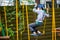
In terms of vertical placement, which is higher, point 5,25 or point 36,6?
point 36,6

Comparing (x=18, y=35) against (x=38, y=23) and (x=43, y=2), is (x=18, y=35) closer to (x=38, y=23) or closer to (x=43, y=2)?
(x=38, y=23)

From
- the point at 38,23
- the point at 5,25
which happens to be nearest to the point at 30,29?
the point at 38,23

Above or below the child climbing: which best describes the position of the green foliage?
below

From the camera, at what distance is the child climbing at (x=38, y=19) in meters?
5.41

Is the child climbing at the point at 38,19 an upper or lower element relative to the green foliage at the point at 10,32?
upper

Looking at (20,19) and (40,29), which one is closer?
(20,19)

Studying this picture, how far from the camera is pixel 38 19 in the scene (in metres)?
5.46

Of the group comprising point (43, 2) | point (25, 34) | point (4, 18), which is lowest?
point (25, 34)

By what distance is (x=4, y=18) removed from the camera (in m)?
5.76

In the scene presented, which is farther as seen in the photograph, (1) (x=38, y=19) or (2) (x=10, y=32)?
(1) (x=38, y=19)

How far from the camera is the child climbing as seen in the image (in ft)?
17.8

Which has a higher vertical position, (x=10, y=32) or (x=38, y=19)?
(x=38, y=19)

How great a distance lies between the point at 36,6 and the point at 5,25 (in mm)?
793

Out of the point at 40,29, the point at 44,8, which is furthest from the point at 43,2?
the point at 40,29
